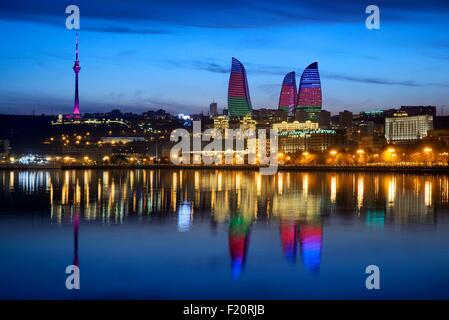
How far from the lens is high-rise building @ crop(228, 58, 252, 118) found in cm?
9794

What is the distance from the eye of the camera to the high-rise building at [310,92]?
9906 centimetres

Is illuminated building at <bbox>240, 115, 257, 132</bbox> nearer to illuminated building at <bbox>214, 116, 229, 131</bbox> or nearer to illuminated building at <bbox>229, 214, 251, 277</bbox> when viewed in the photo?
illuminated building at <bbox>214, 116, 229, 131</bbox>

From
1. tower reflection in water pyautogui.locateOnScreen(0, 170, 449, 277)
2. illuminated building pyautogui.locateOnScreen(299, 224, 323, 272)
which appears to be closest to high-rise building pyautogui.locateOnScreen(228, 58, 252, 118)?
tower reflection in water pyautogui.locateOnScreen(0, 170, 449, 277)

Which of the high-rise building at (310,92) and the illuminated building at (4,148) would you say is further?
the high-rise building at (310,92)

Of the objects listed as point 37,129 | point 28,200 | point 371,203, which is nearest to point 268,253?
point 371,203

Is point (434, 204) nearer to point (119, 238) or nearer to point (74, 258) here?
point (119, 238)

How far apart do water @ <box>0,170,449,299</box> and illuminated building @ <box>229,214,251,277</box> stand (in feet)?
0.05

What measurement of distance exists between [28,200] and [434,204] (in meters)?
11.3

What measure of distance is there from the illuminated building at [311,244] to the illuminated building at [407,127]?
3298 inches

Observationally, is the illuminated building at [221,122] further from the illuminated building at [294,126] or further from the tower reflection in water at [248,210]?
the tower reflection in water at [248,210]

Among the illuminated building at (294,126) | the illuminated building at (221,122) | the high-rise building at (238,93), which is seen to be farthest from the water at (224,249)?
the illuminated building at (221,122)

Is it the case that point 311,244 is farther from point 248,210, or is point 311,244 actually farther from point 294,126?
point 294,126

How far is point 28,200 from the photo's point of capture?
2028 cm

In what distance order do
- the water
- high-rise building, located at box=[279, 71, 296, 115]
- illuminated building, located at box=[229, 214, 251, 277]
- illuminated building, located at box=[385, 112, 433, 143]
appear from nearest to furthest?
the water
illuminated building, located at box=[229, 214, 251, 277]
illuminated building, located at box=[385, 112, 433, 143]
high-rise building, located at box=[279, 71, 296, 115]
